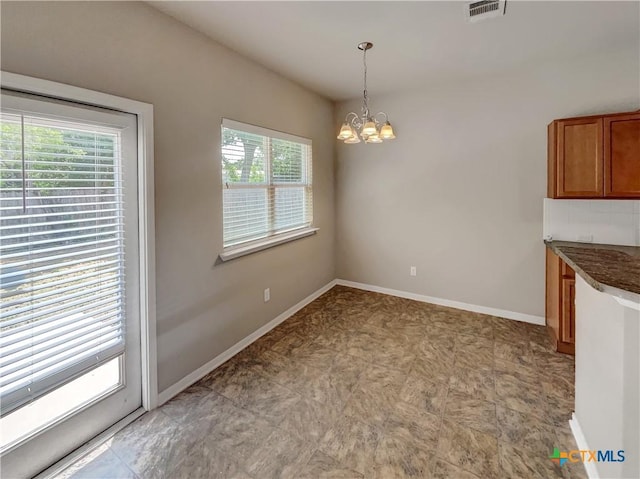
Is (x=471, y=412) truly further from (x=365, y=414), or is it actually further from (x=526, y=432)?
(x=365, y=414)

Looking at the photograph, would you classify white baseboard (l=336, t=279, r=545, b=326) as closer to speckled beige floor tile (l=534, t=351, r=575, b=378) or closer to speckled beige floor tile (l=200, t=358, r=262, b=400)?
speckled beige floor tile (l=534, t=351, r=575, b=378)

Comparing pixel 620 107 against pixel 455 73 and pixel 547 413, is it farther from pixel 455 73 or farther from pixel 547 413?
pixel 547 413

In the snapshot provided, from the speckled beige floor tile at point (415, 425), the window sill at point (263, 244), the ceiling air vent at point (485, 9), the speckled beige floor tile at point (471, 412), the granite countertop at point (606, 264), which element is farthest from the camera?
the window sill at point (263, 244)

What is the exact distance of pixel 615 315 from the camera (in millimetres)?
1429

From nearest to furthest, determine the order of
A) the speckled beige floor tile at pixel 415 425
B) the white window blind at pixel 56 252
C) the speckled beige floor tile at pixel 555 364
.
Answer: the white window blind at pixel 56 252 → the speckled beige floor tile at pixel 415 425 → the speckled beige floor tile at pixel 555 364

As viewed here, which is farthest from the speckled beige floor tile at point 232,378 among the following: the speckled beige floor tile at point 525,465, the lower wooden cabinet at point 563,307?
the lower wooden cabinet at point 563,307

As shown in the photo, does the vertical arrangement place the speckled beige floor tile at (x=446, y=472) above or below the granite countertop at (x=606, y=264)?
below

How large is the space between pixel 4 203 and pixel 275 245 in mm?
2199

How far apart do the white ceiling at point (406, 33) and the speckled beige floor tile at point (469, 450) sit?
2.84 metres

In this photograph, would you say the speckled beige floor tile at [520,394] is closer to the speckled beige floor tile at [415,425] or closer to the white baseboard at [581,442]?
the white baseboard at [581,442]

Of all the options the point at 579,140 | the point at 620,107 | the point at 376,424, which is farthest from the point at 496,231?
the point at 376,424

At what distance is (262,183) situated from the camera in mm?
3271

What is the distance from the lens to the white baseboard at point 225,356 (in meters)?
2.32

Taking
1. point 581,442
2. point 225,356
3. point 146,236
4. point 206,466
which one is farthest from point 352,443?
point 146,236
